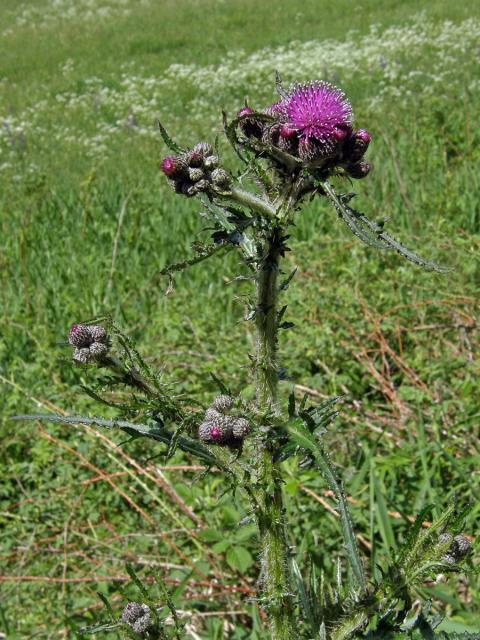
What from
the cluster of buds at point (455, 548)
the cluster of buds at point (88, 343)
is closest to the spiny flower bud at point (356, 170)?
the cluster of buds at point (88, 343)

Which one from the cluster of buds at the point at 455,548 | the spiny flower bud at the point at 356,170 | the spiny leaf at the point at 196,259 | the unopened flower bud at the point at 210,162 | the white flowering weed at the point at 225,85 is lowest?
the cluster of buds at the point at 455,548

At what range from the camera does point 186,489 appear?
99.9 inches

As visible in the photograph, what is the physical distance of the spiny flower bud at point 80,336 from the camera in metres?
1.17

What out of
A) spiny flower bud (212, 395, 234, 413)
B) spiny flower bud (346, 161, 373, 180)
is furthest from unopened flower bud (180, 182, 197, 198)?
spiny flower bud (212, 395, 234, 413)

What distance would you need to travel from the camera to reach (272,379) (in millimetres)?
1188

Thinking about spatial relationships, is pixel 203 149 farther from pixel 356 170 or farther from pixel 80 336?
pixel 80 336

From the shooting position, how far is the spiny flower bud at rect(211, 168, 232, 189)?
103 cm

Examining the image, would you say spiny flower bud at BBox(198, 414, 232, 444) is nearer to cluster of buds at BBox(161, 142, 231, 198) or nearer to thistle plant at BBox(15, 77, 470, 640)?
thistle plant at BBox(15, 77, 470, 640)

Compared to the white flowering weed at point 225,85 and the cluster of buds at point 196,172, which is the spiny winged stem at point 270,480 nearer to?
the cluster of buds at point 196,172

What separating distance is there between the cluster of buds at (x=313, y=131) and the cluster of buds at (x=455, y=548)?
1.92ft

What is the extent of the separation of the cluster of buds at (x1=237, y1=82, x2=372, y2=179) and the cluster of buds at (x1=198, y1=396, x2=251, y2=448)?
1.30 ft

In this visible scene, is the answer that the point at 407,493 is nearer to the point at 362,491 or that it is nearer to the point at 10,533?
the point at 362,491

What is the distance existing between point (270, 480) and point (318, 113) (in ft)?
1.86

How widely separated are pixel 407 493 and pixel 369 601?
4.44 feet
